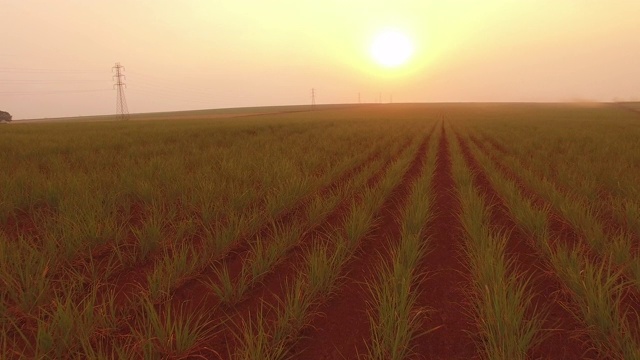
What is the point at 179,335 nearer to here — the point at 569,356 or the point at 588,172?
the point at 569,356

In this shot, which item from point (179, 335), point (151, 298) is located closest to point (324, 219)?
point (151, 298)

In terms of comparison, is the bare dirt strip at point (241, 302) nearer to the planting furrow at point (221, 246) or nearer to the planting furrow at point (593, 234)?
the planting furrow at point (221, 246)

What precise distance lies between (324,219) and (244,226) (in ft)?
3.86

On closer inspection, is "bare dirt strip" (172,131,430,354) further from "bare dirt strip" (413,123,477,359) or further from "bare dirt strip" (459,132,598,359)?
"bare dirt strip" (459,132,598,359)

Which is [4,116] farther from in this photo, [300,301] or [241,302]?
[300,301]

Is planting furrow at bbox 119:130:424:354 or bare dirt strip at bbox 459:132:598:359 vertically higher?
planting furrow at bbox 119:130:424:354

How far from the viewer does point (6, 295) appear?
2463 mm

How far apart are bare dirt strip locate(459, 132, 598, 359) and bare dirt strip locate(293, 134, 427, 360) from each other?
3.66ft

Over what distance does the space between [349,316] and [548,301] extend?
1.66 m

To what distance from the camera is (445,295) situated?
2.64m

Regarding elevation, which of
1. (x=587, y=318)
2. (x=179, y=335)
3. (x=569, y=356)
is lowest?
(x=569, y=356)

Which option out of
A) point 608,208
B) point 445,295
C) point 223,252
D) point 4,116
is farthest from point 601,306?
point 4,116

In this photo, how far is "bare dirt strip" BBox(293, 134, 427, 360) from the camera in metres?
2.06

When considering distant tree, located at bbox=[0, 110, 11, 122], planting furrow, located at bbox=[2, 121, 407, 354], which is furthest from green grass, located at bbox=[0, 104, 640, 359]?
distant tree, located at bbox=[0, 110, 11, 122]
